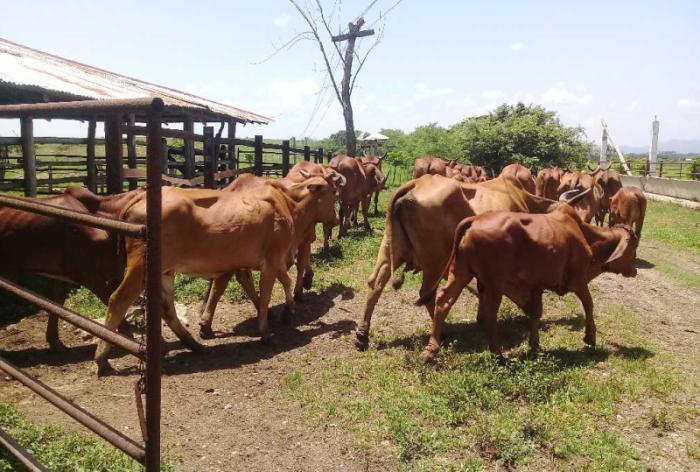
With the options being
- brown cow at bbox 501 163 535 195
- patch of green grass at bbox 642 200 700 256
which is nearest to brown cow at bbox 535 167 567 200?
brown cow at bbox 501 163 535 195

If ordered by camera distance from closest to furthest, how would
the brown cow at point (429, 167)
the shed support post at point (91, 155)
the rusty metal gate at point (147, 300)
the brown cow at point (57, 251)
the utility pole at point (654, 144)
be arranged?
1. the rusty metal gate at point (147, 300)
2. the brown cow at point (57, 251)
3. the shed support post at point (91, 155)
4. the brown cow at point (429, 167)
5. the utility pole at point (654, 144)

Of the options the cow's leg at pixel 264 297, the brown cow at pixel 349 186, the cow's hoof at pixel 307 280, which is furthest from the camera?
the brown cow at pixel 349 186

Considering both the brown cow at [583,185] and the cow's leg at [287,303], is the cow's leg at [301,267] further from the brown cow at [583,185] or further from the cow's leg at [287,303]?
the brown cow at [583,185]

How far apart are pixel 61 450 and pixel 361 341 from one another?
3.54 meters

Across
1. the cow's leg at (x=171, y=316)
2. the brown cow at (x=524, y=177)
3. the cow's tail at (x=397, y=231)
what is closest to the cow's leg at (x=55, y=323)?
the cow's leg at (x=171, y=316)

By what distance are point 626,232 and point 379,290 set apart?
3.13m

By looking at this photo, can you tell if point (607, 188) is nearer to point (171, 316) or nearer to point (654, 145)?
point (171, 316)

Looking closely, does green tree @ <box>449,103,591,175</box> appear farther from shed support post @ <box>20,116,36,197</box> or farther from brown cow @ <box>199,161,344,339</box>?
shed support post @ <box>20,116,36,197</box>

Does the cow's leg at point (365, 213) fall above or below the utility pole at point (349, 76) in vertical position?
below

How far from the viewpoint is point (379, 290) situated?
6719 mm

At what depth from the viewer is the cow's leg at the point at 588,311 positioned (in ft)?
20.4

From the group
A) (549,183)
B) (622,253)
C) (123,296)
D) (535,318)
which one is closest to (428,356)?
(535,318)

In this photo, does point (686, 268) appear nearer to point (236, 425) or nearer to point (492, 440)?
point (492, 440)

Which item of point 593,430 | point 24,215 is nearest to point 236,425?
point 593,430
